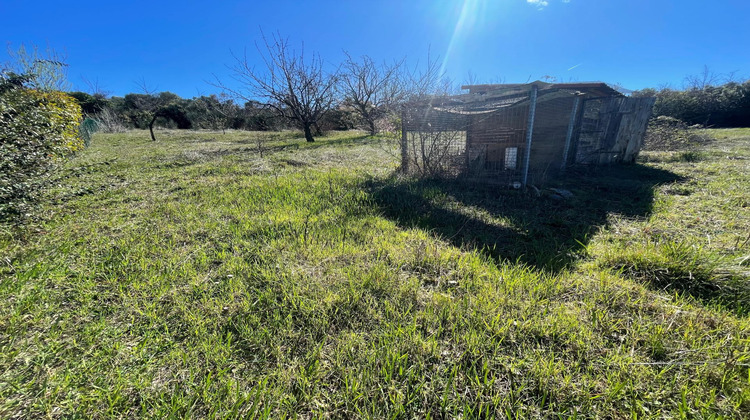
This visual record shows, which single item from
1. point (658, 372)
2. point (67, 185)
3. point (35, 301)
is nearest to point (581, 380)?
point (658, 372)

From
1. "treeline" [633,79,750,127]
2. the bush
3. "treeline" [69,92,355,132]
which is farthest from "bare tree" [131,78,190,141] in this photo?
"treeline" [633,79,750,127]

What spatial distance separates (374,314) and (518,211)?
3047mm

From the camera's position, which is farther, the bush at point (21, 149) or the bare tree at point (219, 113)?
the bare tree at point (219, 113)

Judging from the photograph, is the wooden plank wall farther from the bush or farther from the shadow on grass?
the bush

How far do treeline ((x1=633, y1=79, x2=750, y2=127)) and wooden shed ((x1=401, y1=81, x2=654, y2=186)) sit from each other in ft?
51.7

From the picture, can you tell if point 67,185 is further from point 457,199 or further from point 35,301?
point 457,199

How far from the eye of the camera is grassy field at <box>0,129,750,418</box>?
1.26 m

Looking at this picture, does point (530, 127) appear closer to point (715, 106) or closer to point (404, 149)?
point (404, 149)

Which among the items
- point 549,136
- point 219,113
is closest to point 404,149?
point 549,136

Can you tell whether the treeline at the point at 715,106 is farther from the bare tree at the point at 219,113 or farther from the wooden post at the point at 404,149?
the bare tree at the point at 219,113

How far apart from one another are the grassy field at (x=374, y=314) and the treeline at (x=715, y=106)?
1994cm

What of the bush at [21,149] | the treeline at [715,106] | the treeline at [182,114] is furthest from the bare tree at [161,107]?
the treeline at [715,106]

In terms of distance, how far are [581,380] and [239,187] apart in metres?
5.17

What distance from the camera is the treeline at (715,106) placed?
16.2 m
